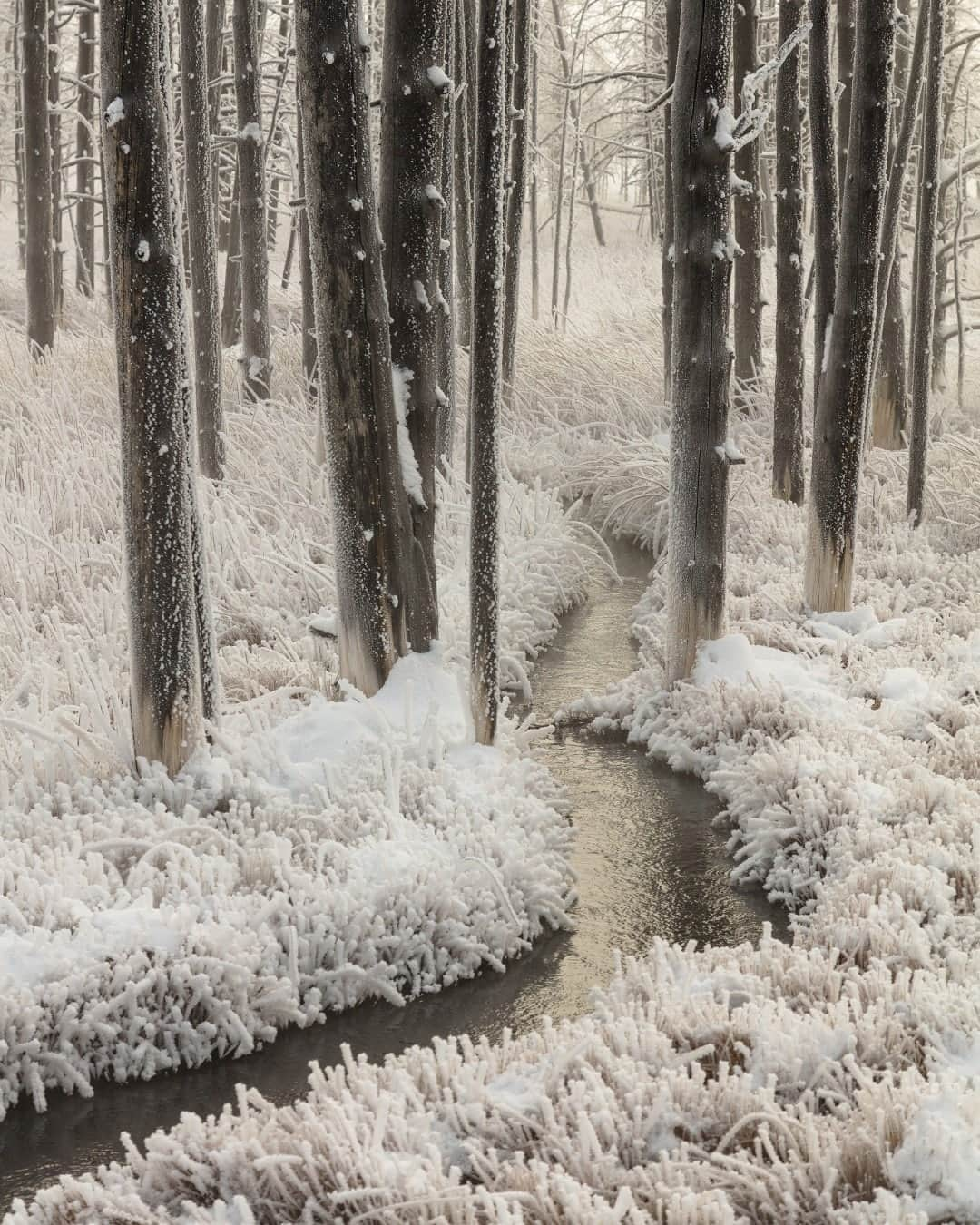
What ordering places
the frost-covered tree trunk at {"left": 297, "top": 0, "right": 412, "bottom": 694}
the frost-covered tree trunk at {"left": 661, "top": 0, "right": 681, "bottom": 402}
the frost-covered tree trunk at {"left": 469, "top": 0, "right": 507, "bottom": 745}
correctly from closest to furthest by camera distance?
the frost-covered tree trunk at {"left": 469, "top": 0, "right": 507, "bottom": 745}, the frost-covered tree trunk at {"left": 297, "top": 0, "right": 412, "bottom": 694}, the frost-covered tree trunk at {"left": 661, "top": 0, "right": 681, "bottom": 402}

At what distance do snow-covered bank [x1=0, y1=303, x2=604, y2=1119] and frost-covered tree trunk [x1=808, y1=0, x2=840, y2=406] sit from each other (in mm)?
3001

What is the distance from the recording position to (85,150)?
17.5m

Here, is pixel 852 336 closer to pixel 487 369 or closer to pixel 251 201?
pixel 487 369

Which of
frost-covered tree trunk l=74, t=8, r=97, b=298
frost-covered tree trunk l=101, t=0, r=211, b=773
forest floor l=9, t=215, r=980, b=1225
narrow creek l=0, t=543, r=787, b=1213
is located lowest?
narrow creek l=0, t=543, r=787, b=1213

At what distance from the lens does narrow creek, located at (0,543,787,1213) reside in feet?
11.8

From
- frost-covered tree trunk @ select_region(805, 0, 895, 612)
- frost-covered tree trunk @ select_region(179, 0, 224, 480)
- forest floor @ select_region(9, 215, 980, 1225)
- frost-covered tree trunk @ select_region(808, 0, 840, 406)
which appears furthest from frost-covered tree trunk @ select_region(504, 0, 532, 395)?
frost-covered tree trunk @ select_region(805, 0, 895, 612)

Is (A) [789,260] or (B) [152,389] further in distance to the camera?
(A) [789,260]

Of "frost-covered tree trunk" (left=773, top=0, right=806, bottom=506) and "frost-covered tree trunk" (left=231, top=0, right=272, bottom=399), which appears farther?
"frost-covered tree trunk" (left=231, top=0, right=272, bottom=399)

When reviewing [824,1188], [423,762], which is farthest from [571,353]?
[824,1188]

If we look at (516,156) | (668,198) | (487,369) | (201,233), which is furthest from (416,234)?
(668,198)

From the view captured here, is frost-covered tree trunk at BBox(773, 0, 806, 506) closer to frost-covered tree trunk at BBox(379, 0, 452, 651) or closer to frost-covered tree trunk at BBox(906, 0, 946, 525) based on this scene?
frost-covered tree trunk at BBox(906, 0, 946, 525)

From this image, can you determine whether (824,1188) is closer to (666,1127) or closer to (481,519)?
(666,1127)

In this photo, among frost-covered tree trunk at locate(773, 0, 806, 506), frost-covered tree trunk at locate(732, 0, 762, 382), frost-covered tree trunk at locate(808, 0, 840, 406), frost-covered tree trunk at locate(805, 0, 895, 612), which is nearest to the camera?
frost-covered tree trunk at locate(805, 0, 895, 612)

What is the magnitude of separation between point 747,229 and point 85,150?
11.1 m
